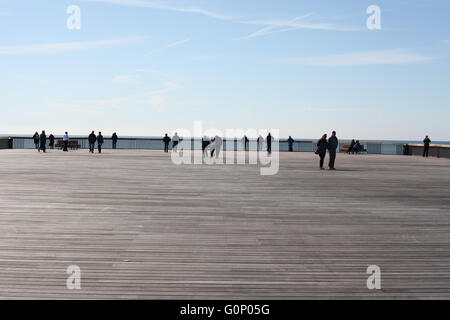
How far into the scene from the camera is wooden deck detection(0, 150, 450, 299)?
4.60 meters

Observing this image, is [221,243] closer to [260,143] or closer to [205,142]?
[205,142]

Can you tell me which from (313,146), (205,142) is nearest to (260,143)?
(313,146)

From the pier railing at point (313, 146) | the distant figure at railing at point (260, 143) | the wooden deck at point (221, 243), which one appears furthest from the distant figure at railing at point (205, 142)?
the wooden deck at point (221, 243)

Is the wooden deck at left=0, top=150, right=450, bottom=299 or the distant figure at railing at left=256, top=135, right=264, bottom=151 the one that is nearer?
the wooden deck at left=0, top=150, right=450, bottom=299

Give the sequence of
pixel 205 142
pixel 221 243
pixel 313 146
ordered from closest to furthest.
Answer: pixel 221 243 → pixel 205 142 → pixel 313 146

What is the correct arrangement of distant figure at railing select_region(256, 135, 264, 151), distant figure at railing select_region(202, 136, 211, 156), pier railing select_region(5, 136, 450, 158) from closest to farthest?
distant figure at railing select_region(202, 136, 211, 156), pier railing select_region(5, 136, 450, 158), distant figure at railing select_region(256, 135, 264, 151)

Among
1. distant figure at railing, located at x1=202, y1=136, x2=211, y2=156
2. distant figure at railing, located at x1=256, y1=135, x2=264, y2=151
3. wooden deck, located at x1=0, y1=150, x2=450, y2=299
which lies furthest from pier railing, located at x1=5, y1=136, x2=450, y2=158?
wooden deck, located at x1=0, y1=150, x2=450, y2=299

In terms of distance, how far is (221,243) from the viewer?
6352 millimetres

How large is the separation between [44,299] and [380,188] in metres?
11.2

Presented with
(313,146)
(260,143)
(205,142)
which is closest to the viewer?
(205,142)

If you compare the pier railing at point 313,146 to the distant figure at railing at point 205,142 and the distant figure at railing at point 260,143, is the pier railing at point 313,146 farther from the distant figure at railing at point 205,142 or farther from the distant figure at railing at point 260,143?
the distant figure at railing at point 205,142

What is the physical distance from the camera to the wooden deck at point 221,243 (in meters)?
4.60

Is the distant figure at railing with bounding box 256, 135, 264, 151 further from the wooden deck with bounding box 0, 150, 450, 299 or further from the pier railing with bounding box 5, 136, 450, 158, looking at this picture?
the wooden deck with bounding box 0, 150, 450, 299
